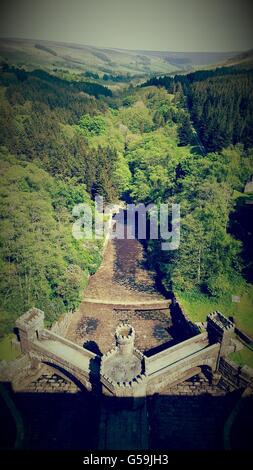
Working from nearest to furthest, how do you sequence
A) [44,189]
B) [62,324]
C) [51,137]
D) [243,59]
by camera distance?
[62,324], [44,189], [51,137], [243,59]

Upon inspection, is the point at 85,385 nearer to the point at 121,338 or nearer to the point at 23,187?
the point at 121,338

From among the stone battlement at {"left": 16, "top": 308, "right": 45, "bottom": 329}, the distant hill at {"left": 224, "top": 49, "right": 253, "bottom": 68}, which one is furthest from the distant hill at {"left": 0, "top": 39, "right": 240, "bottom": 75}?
the stone battlement at {"left": 16, "top": 308, "right": 45, "bottom": 329}

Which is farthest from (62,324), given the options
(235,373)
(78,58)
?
(78,58)

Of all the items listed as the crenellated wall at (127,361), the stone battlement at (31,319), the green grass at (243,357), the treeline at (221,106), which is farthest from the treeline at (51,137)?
the green grass at (243,357)

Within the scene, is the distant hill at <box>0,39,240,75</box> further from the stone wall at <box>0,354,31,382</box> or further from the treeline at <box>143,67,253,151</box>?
the stone wall at <box>0,354,31,382</box>

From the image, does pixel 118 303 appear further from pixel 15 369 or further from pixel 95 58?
pixel 95 58

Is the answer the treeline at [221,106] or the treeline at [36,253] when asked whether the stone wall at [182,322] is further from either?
the treeline at [221,106]

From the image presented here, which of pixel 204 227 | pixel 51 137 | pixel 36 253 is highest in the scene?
pixel 51 137
